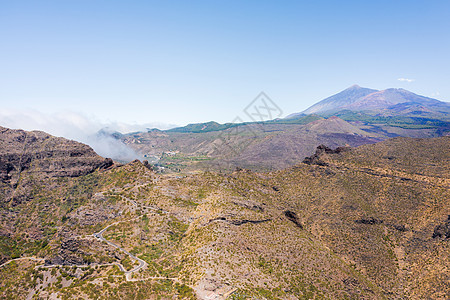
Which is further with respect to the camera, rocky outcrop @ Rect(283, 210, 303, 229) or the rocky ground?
rocky outcrop @ Rect(283, 210, 303, 229)

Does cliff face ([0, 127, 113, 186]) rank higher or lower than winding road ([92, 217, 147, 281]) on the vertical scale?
higher

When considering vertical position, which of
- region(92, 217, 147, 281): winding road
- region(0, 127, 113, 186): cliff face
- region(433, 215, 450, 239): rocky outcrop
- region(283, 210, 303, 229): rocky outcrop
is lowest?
region(433, 215, 450, 239): rocky outcrop

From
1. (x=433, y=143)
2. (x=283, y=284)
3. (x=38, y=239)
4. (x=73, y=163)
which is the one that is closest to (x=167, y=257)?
(x=283, y=284)

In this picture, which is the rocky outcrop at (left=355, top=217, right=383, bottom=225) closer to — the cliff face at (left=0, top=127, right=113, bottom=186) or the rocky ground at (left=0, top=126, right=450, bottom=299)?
the rocky ground at (left=0, top=126, right=450, bottom=299)

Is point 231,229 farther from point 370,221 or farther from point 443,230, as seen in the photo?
point 443,230

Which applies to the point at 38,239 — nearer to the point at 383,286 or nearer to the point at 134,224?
the point at 134,224

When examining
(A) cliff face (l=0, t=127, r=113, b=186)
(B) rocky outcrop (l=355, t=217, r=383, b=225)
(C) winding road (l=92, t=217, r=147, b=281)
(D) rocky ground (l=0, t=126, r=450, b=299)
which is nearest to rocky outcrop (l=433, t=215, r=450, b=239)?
(D) rocky ground (l=0, t=126, r=450, b=299)

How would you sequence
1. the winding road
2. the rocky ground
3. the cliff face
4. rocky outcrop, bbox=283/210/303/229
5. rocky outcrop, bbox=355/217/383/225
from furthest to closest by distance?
the cliff face → rocky outcrop, bbox=283/210/303/229 → rocky outcrop, bbox=355/217/383/225 → the rocky ground → the winding road

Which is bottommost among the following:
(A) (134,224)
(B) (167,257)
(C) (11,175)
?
(B) (167,257)
